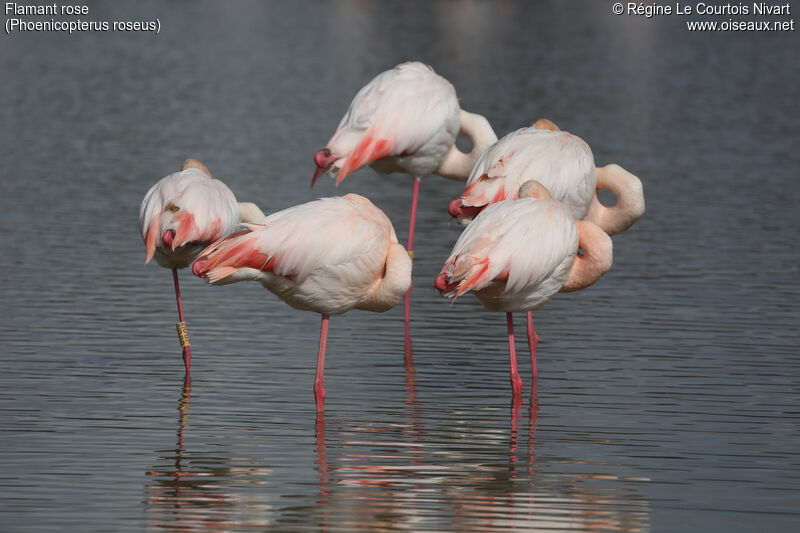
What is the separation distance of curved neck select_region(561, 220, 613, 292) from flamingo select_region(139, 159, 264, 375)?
195 centimetres

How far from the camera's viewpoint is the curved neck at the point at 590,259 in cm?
761

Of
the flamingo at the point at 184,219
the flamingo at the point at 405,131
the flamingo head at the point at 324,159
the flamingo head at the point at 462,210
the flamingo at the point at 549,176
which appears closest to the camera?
the flamingo at the point at 184,219

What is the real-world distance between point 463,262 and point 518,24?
35.8 meters

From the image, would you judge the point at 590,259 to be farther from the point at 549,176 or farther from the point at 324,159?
the point at 324,159

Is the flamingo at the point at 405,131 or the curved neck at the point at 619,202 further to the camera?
the flamingo at the point at 405,131

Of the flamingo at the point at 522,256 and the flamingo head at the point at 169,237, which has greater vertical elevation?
the flamingo head at the point at 169,237

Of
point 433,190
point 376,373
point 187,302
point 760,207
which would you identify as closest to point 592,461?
point 376,373

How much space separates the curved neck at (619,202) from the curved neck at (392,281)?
2.12 metres

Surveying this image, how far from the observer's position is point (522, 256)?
23.4 feet

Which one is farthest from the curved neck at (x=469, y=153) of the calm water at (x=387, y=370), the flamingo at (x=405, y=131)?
the calm water at (x=387, y=370)

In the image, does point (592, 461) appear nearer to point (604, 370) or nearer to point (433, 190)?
point (604, 370)

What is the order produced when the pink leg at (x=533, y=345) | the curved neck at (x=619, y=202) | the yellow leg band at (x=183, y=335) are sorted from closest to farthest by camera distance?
the yellow leg band at (x=183, y=335)
the pink leg at (x=533, y=345)
the curved neck at (x=619, y=202)

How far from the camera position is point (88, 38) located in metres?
32.7

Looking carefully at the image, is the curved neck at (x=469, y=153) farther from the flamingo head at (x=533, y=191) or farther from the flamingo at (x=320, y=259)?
the flamingo at (x=320, y=259)
